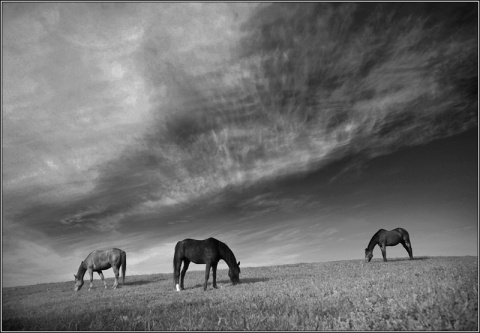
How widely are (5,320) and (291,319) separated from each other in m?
8.83

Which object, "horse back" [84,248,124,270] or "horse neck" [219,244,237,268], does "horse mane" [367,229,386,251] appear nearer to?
"horse neck" [219,244,237,268]

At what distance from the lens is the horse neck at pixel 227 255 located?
18891 mm

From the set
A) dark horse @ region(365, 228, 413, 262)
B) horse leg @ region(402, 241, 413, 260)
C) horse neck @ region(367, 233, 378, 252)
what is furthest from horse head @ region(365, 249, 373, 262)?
horse leg @ region(402, 241, 413, 260)

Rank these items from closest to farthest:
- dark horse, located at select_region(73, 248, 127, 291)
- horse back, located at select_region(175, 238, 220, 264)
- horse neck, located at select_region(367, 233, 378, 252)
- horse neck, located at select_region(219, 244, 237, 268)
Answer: horse back, located at select_region(175, 238, 220, 264) → horse neck, located at select_region(219, 244, 237, 268) → dark horse, located at select_region(73, 248, 127, 291) → horse neck, located at select_region(367, 233, 378, 252)

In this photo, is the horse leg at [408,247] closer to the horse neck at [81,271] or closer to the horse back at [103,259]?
the horse back at [103,259]

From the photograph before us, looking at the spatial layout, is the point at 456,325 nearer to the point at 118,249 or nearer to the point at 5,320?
the point at 5,320

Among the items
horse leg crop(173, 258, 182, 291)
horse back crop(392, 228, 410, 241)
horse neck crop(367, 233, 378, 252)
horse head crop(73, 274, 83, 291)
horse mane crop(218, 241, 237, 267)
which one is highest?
horse back crop(392, 228, 410, 241)

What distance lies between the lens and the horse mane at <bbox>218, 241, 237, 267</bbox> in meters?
18.9

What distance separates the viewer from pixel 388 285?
12.4 metres

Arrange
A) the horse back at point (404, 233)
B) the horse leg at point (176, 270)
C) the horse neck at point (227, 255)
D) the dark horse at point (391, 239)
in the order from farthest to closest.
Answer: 1. the horse back at point (404, 233)
2. the dark horse at point (391, 239)
3. the horse neck at point (227, 255)
4. the horse leg at point (176, 270)

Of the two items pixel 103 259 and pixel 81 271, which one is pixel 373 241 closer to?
pixel 103 259

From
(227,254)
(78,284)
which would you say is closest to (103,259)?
(78,284)

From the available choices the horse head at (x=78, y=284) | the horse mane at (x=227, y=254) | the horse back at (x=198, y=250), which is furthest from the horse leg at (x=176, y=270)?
the horse head at (x=78, y=284)

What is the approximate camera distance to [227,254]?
62.8 feet
